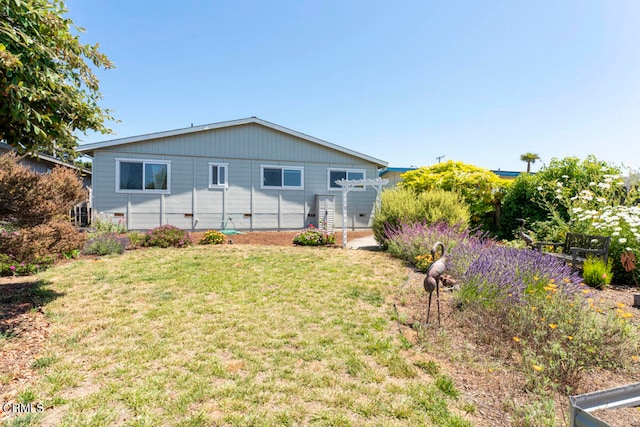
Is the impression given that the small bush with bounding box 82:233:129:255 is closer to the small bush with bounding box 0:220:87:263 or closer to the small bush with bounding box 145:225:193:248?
the small bush with bounding box 145:225:193:248

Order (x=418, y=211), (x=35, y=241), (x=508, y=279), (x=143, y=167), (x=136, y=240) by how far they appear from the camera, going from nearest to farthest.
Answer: (x=508, y=279)
(x=35, y=241)
(x=418, y=211)
(x=136, y=240)
(x=143, y=167)

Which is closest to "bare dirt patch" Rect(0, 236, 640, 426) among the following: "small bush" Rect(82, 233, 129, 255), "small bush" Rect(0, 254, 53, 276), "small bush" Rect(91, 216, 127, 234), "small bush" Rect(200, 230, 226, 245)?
"small bush" Rect(0, 254, 53, 276)

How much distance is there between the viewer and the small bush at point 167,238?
9.20 metres

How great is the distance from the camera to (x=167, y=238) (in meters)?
9.21

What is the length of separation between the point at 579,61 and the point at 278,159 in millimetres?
10875

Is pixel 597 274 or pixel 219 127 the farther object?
pixel 219 127

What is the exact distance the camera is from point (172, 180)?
12547 millimetres

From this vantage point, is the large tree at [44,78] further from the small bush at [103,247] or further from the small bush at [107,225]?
the small bush at [107,225]

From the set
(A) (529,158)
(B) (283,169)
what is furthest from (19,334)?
(A) (529,158)

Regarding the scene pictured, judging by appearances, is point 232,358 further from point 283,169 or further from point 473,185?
point 283,169

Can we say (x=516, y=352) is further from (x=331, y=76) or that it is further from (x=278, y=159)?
(x=278, y=159)

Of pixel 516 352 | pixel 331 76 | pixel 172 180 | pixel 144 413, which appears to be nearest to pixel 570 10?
pixel 331 76

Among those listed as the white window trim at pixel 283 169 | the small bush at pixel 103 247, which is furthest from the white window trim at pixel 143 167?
the small bush at pixel 103 247

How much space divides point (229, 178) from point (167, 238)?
475 centimetres
